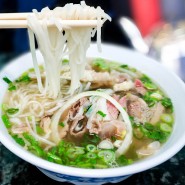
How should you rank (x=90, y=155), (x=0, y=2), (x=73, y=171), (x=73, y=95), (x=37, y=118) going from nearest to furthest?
(x=73, y=171) < (x=90, y=155) < (x=37, y=118) < (x=73, y=95) < (x=0, y=2)

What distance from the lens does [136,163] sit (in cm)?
173

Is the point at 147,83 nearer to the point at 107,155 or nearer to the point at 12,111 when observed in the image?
the point at 107,155

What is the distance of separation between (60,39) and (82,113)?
48 centimetres

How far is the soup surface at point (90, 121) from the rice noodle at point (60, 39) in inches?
3.9

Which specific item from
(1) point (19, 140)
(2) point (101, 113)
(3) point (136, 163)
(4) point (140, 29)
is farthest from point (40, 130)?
(4) point (140, 29)

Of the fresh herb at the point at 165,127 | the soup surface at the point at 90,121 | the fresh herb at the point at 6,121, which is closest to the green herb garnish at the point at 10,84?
the soup surface at the point at 90,121

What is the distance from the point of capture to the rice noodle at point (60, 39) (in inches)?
77.0

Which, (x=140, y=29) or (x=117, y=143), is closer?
(x=117, y=143)

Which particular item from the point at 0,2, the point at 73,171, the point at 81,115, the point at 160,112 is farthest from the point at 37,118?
the point at 0,2

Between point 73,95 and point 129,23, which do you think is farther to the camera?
point 129,23

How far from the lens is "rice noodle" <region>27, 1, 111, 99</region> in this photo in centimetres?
196

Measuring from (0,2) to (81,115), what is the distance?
2.16 m

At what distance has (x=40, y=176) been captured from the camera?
6.70ft

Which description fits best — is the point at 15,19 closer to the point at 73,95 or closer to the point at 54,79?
the point at 54,79
